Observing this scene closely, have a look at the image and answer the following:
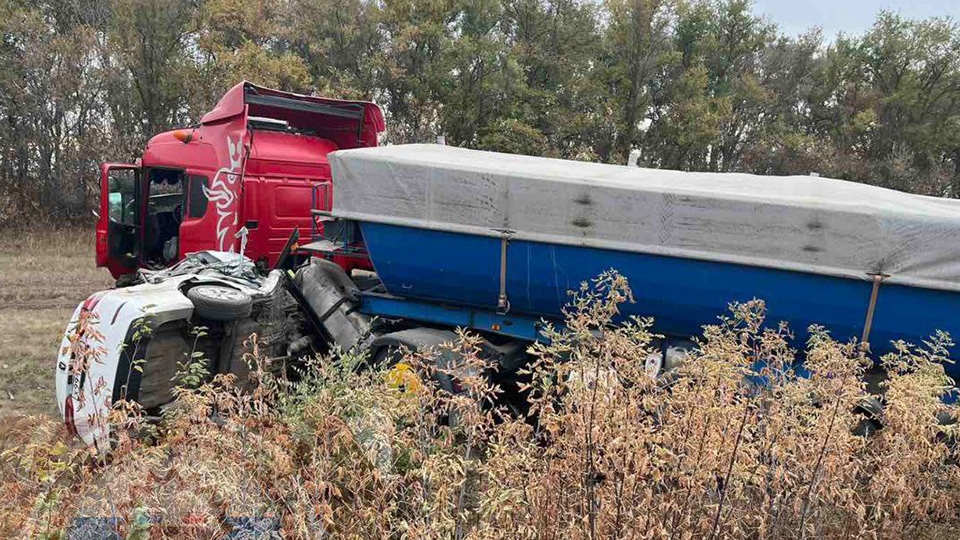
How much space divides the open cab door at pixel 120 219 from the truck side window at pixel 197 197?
958 mm

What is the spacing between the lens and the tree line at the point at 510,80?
15281 millimetres

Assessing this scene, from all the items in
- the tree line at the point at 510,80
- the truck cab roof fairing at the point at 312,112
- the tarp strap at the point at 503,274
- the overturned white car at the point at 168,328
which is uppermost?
the tree line at the point at 510,80

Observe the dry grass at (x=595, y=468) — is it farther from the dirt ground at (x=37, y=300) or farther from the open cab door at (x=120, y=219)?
the open cab door at (x=120, y=219)

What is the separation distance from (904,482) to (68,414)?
4403 millimetres

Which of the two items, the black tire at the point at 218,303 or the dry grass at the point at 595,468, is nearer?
the dry grass at the point at 595,468

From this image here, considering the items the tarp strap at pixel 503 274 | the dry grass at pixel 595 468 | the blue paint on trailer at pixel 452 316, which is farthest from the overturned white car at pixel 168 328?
the tarp strap at pixel 503 274

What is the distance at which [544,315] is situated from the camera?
16.1ft

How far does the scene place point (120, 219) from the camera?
736cm

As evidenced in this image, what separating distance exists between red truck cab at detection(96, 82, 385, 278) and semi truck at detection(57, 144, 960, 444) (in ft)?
3.29

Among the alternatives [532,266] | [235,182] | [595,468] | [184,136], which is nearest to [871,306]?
[532,266]

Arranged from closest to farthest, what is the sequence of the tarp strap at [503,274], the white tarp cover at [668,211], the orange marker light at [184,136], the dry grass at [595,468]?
the dry grass at [595,468], the white tarp cover at [668,211], the tarp strap at [503,274], the orange marker light at [184,136]

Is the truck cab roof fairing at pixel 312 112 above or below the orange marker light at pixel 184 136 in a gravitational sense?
above

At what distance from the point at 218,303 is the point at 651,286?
3.00 meters

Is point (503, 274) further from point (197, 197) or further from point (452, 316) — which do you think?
point (197, 197)
